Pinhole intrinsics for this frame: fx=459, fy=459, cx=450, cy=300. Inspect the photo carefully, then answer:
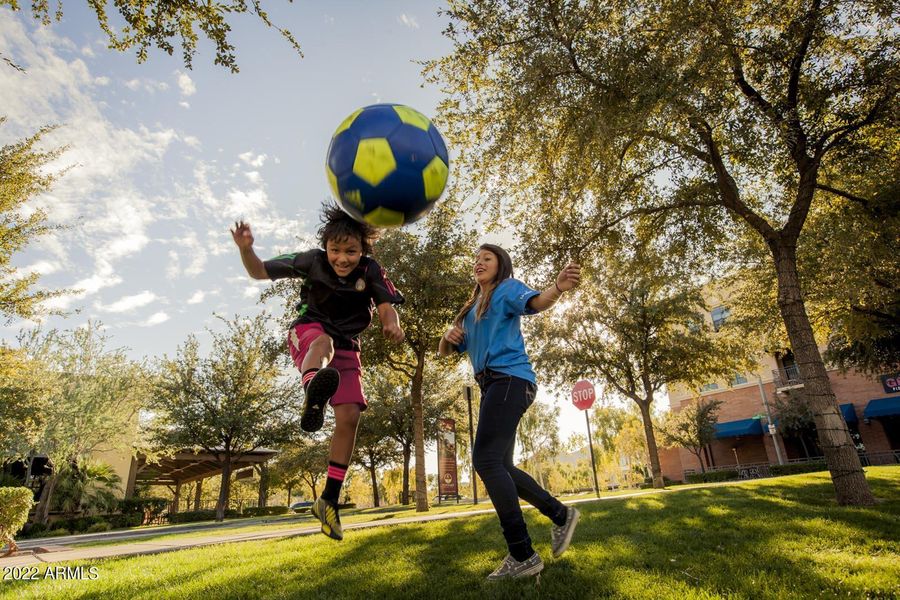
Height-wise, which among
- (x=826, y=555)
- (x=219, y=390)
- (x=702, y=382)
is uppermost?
(x=219, y=390)

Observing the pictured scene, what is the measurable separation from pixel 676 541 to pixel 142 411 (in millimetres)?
29608

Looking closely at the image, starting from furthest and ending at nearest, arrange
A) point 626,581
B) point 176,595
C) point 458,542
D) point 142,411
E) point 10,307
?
point 142,411 < point 10,307 < point 458,542 < point 176,595 < point 626,581

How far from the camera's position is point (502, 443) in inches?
124

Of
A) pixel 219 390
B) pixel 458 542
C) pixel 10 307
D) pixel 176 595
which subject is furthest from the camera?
pixel 219 390

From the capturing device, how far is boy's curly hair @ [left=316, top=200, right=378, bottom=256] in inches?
147

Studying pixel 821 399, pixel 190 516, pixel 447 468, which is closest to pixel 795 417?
pixel 447 468

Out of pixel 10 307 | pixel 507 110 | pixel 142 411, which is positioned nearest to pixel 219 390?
pixel 142 411

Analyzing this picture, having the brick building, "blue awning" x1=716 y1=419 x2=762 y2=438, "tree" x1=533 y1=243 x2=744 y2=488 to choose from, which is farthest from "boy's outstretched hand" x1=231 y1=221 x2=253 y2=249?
"blue awning" x1=716 y1=419 x2=762 y2=438

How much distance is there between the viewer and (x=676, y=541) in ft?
14.1

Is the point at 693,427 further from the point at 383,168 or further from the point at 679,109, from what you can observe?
the point at 383,168

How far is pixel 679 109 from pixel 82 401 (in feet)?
96.0

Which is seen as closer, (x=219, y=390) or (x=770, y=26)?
(x=770, y=26)

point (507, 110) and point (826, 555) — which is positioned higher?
point (507, 110)

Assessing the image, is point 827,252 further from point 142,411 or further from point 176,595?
point 142,411
